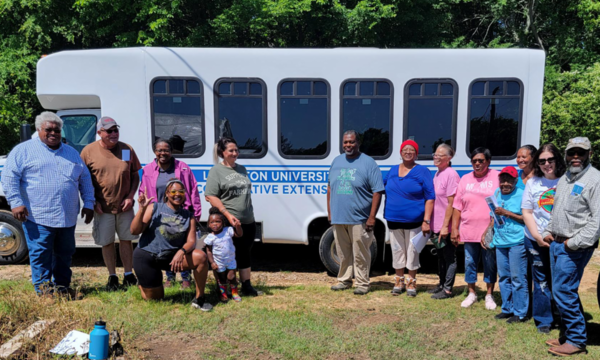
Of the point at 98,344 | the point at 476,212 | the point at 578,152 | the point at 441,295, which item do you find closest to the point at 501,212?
the point at 476,212

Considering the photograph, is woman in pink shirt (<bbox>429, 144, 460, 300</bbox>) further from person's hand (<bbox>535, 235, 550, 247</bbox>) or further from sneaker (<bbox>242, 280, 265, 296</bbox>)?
sneaker (<bbox>242, 280, 265, 296</bbox>)

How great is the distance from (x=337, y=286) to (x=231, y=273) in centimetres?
133

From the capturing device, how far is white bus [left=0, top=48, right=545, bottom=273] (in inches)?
243

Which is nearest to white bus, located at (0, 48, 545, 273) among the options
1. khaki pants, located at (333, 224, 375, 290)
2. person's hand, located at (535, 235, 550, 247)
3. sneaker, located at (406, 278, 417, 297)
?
khaki pants, located at (333, 224, 375, 290)

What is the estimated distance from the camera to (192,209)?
5.06 metres

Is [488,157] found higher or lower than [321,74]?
lower

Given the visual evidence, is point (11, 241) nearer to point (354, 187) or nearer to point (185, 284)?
point (185, 284)

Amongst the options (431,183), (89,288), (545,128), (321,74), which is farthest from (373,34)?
(89,288)

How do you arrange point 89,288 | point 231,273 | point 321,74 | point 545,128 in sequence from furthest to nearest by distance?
point 545,128 < point 321,74 < point 89,288 < point 231,273

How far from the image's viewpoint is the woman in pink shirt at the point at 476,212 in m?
4.90

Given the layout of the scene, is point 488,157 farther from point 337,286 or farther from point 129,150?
point 129,150

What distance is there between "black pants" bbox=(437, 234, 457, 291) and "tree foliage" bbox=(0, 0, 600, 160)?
27.5ft

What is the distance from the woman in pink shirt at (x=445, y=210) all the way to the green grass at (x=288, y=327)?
0.29m

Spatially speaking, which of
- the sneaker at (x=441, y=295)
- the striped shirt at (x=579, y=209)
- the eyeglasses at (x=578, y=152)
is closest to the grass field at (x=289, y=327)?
the sneaker at (x=441, y=295)
